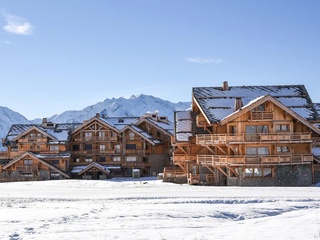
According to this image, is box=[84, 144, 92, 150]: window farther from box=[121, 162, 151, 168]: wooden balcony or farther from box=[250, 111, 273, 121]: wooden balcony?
box=[250, 111, 273, 121]: wooden balcony

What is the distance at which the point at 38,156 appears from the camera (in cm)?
6122

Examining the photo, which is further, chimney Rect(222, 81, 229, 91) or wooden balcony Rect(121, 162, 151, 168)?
wooden balcony Rect(121, 162, 151, 168)

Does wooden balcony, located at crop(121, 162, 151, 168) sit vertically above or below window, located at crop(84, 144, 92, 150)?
below

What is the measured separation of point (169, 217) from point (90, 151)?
152ft

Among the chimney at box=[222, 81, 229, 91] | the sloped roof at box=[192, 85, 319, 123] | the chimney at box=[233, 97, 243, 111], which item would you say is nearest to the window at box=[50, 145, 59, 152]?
the sloped roof at box=[192, 85, 319, 123]

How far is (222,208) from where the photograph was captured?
21.2m

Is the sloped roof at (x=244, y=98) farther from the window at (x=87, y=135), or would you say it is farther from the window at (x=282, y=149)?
the window at (x=87, y=135)

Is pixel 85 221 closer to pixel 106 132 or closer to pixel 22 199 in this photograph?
pixel 22 199

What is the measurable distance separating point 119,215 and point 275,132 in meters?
23.6

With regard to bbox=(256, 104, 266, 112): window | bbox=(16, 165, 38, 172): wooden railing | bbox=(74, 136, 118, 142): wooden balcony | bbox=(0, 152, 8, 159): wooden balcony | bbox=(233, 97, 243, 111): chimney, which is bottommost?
bbox=(16, 165, 38, 172): wooden railing

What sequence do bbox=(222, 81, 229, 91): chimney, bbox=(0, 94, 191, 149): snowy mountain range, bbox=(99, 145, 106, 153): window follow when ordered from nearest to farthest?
1. bbox=(222, 81, 229, 91): chimney
2. bbox=(99, 145, 106, 153): window
3. bbox=(0, 94, 191, 149): snowy mountain range

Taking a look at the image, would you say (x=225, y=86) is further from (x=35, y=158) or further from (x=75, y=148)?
(x=35, y=158)

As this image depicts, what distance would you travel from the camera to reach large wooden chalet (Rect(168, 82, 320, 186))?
37438mm

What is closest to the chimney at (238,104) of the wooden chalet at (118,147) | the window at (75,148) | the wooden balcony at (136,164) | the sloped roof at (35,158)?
the wooden chalet at (118,147)
